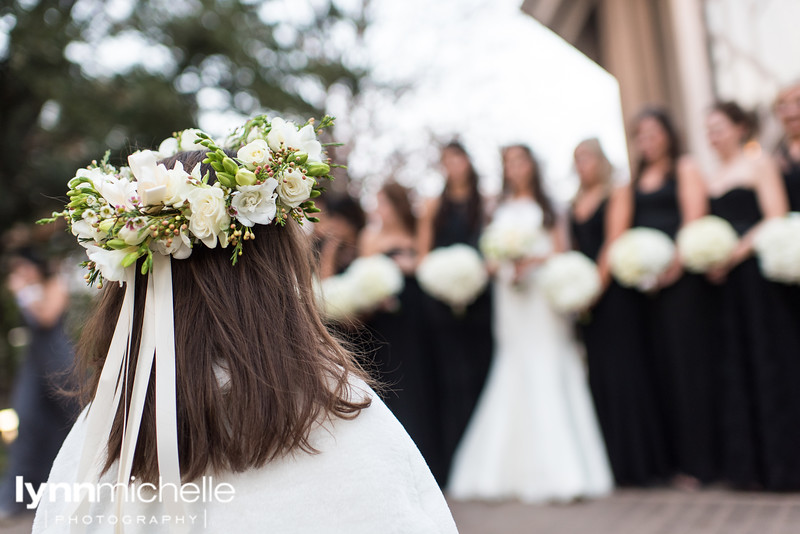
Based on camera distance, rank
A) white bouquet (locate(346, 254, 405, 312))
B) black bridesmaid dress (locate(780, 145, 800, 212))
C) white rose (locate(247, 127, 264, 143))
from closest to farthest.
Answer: white rose (locate(247, 127, 264, 143)) < black bridesmaid dress (locate(780, 145, 800, 212)) < white bouquet (locate(346, 254, 405, 312))

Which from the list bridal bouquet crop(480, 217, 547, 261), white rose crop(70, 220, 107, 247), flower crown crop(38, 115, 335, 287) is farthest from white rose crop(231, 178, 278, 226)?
bridal bouquet crop(480, 217, 547, 261)

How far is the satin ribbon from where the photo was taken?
1.55 meters

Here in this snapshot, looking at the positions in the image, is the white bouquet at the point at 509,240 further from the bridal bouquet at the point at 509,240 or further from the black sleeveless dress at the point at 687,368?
the black sleeveless dress at the point at 687,368

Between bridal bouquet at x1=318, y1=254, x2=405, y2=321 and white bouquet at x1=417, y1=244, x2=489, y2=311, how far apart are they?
27 centimetres

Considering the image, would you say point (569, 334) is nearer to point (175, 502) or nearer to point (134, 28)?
point (175, 502)

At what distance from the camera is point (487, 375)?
6.04m

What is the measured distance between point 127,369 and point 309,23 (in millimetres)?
16732

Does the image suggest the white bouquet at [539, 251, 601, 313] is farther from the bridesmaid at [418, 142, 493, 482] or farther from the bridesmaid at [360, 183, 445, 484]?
the bridesmaid at [360, 183, 445, 484]

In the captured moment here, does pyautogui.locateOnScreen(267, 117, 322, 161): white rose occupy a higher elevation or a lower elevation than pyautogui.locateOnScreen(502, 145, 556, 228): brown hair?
lower

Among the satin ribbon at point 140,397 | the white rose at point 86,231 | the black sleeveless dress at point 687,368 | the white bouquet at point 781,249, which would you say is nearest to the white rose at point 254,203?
the satin ribbon at point 140,397

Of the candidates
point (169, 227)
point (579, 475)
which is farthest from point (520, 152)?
point (169, 227)

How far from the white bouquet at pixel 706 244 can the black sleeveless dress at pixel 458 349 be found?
165cm

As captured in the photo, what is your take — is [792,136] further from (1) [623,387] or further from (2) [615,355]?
(1) [623,387]

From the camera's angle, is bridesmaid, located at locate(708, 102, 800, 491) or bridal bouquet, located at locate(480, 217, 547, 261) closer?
bridesmaid, located at locate(708, 102, 800, 491)
